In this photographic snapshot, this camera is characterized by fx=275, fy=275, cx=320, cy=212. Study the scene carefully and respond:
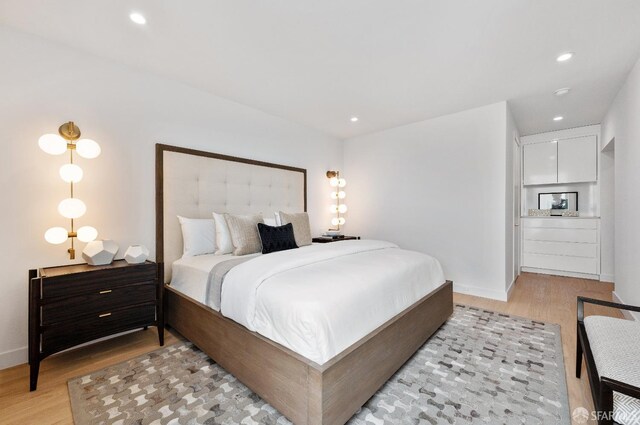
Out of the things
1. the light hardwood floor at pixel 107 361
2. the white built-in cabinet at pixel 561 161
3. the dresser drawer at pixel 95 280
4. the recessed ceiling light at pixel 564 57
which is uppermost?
the recessed ceiling light at pixel 564 57

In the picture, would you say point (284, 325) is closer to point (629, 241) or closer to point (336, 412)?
point (336, 412)

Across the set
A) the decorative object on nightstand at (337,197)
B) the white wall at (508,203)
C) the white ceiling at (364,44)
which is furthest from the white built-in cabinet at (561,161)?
the decorative object on nightstand at (337,197)

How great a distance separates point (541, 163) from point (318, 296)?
5.34 m

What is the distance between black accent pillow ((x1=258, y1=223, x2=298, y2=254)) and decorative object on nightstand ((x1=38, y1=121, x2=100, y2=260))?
4.46ft

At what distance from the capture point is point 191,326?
2.21m

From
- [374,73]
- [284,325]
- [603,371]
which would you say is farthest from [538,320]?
[374,73]

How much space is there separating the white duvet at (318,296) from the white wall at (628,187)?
6.91ft

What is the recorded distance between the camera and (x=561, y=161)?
15.3 ft

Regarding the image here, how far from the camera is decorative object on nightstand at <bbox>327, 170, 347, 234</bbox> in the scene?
4785mm

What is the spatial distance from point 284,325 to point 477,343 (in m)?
1.79

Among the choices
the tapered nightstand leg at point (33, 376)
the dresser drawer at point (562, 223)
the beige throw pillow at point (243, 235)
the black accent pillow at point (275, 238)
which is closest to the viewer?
the tapered nightstand leg at point (33, 376)

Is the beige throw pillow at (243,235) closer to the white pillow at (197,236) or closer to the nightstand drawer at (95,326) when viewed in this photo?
the white pillow at (197,236)

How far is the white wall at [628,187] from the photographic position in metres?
2.48

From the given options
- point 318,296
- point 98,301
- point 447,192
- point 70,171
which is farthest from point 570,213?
point 70,171
